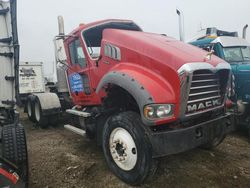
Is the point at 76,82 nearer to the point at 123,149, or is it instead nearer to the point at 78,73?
the point at 78,73

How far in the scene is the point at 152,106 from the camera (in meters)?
3.14

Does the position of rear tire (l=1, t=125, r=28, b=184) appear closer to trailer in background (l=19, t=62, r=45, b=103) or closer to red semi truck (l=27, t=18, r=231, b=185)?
red semi truck (l=27, t=18, r=231, b=185)

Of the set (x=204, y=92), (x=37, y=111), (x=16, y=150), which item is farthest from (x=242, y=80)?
(x=37, y=111)

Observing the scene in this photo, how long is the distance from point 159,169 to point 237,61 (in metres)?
3.93

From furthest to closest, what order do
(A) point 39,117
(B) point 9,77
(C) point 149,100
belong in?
(A) point 39,117 → (B) point 9,77 → (C) point 149,100

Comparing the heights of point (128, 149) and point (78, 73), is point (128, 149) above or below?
below

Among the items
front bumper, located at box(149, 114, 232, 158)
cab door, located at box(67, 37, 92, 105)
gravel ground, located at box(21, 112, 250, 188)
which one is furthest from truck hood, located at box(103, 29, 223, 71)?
gravel ground, located at box(21, 112, 250, 188)

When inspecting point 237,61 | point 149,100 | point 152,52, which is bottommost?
point 149,100

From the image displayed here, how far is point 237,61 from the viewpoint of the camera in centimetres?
656

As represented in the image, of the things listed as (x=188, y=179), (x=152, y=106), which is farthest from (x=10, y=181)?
(x=188, y=179)

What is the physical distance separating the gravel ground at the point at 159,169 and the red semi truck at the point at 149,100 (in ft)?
1.03

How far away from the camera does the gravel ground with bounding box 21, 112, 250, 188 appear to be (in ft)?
12.2

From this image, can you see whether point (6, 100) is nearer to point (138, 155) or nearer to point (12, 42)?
point (12, 42)

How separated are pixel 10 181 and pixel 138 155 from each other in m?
1.52
